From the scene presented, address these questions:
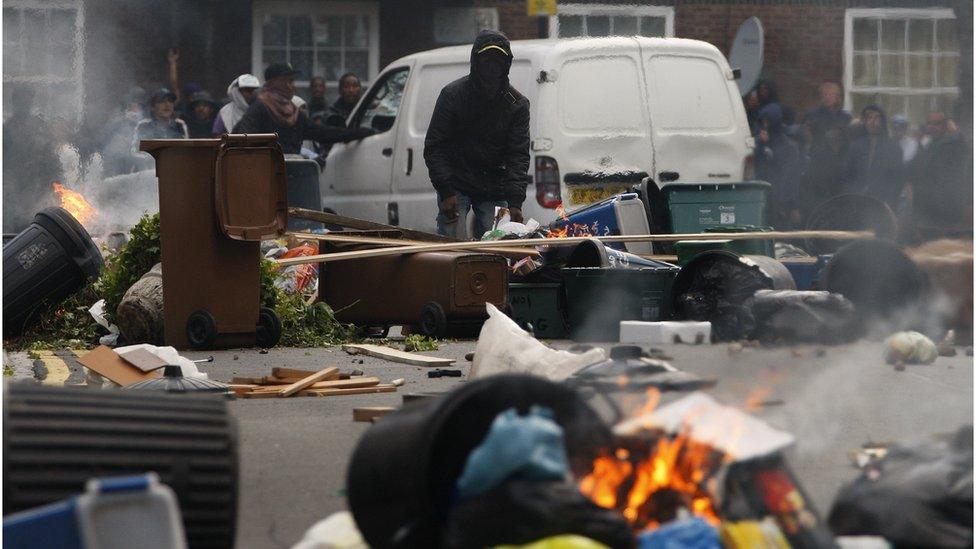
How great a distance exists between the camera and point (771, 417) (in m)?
4.18

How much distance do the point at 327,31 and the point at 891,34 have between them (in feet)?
25.3

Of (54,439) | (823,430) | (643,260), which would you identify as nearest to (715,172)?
(643,260)

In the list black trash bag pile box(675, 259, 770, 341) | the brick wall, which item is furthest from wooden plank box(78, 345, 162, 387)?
the brick wall

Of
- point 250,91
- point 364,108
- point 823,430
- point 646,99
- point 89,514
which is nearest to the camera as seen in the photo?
point 89,514

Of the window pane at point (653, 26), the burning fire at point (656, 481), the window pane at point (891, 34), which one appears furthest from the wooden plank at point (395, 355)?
the window pane at point (891, 34)

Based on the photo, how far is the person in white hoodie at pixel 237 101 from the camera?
48.2ft

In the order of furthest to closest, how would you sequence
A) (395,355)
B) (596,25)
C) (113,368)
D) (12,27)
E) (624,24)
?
(624,24) < (596,25) < (12,27) < (395,355) < (113,368)

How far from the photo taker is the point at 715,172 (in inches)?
486

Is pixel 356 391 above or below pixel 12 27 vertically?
below

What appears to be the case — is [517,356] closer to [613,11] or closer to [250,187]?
[250,187]

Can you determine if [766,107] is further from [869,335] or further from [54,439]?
[54,439]

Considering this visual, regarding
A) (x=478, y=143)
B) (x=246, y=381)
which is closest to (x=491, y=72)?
(x=478, y=143)

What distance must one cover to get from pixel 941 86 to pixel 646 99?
8990 millimetres

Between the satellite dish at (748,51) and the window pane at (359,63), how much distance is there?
4.81 meters
